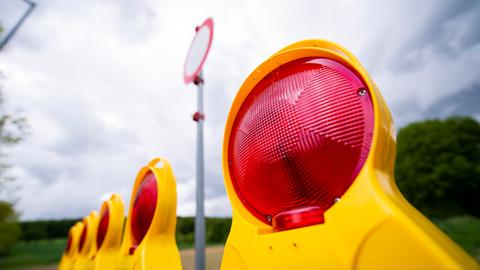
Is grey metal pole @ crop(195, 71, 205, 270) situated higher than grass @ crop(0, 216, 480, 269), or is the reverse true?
grey metal pole @ crop(195, 71, 205, 270)

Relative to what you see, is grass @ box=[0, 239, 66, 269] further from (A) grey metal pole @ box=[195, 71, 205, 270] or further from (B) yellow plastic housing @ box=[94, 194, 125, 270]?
(A) grey metal pole @ box=[195, 71, 205, 270]

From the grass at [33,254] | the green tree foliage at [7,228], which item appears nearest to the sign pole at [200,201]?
the green tree foliage at [7,228]

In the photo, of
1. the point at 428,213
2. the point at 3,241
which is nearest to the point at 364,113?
the point at 3,241

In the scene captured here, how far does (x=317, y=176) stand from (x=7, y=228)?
13.2 meters

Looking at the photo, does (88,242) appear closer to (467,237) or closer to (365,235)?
(365,235)

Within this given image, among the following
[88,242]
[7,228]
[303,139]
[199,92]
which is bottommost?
[88,242]

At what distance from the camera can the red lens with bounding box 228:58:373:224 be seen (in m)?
0.61

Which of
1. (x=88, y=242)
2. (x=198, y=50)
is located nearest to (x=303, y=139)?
(x=198, y=50)

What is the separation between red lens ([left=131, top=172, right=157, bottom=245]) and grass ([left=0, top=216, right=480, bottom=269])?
18.5ft

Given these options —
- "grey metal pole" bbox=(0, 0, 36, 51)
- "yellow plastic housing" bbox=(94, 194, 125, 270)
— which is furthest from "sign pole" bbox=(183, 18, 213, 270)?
"grey metal pole" bbox=(0, 0, 36, 51)

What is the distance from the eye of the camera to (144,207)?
5.52 ft

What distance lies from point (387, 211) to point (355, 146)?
6.4 inches

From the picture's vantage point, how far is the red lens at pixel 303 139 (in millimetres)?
610

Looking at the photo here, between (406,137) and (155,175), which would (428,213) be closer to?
(406,137)
